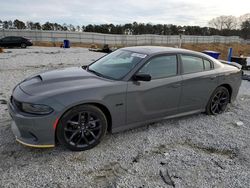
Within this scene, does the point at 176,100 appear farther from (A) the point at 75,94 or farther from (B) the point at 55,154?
(B) the point at 55,154

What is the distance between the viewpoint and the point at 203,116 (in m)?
4.45

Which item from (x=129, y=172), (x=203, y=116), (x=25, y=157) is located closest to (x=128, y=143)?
(x=129, y=172)

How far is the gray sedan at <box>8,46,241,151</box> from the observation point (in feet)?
8.89

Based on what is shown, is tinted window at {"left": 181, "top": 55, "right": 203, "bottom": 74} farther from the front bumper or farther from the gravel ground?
the front bumper

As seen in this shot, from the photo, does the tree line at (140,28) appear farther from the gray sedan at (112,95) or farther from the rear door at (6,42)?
the gray sedan at (112,95)

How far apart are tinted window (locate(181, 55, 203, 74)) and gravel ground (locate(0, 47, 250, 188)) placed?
3.53 feet

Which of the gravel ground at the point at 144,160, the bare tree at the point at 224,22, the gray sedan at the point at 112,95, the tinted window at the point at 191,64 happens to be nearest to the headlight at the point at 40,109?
the gray sedan at the point at 112,95

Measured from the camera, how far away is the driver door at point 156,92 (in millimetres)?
3297

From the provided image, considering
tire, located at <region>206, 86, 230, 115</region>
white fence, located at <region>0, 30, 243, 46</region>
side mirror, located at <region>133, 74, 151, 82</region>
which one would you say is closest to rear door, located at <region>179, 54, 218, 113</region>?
tire, located at <region>206, 86, 230, 115</region>

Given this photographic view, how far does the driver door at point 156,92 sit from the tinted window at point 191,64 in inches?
7.6

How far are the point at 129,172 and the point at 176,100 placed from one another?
1.70 meters

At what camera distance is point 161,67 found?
362 centimetres

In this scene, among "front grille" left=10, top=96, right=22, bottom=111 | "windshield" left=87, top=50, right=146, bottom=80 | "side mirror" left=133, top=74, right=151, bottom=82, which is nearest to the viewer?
"front grille" left=10, top=96, right=22, bottom=111

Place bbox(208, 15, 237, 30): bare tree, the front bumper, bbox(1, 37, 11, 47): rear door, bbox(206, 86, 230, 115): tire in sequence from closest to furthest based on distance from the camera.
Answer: the front bumper, bbox(206, 86, 230, 115): tire, bbox(1, 37, 11, 47): rear door, bbox(208, 15, 237, 30): bare tree
